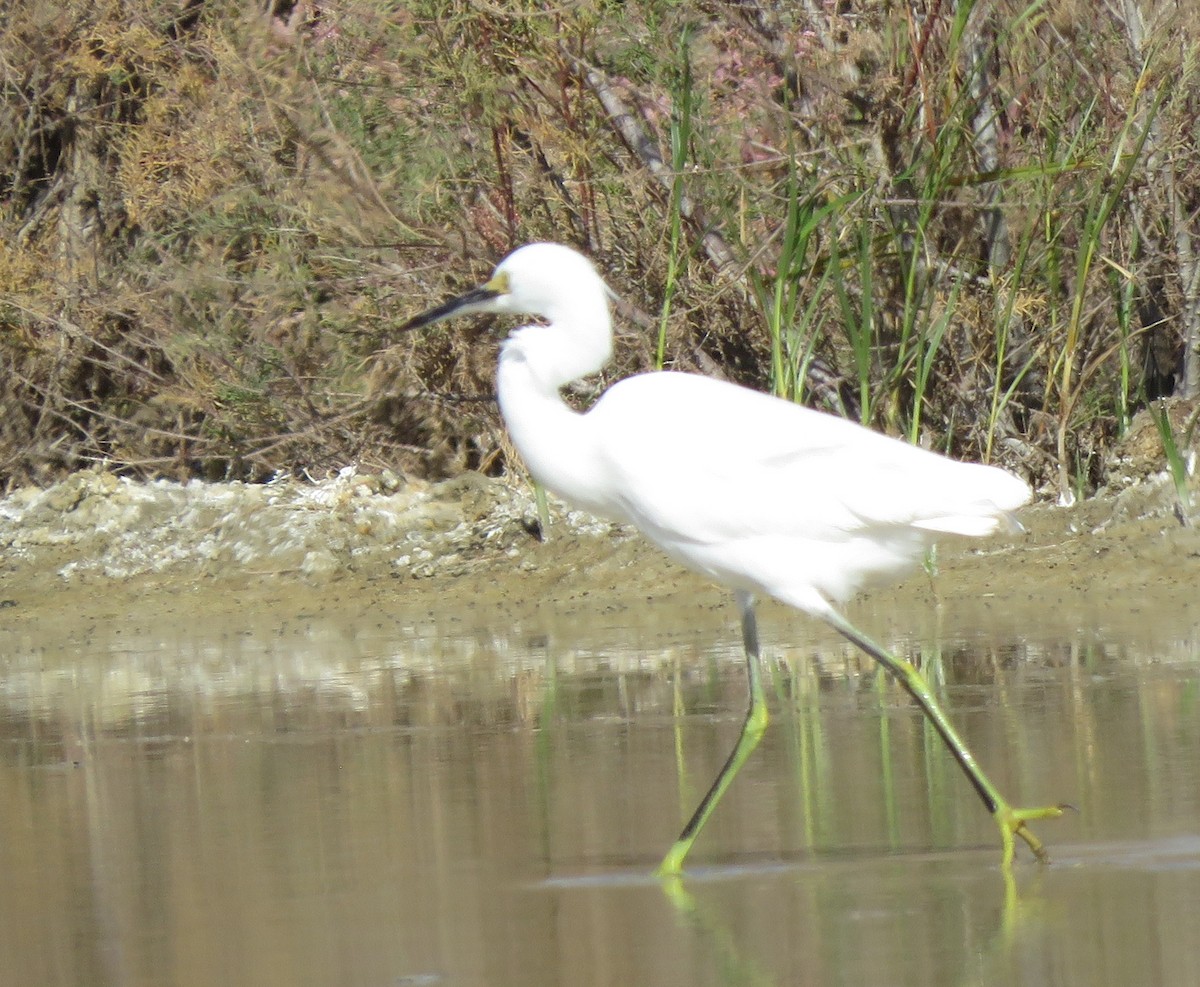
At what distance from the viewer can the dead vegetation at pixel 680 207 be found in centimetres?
796

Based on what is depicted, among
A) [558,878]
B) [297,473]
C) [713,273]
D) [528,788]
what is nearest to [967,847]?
[558,878]

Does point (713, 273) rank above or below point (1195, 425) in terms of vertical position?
above

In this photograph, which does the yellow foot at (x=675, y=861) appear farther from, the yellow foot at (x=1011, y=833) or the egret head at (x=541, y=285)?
the egret head at (x=541, y=285)

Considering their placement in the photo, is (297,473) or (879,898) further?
(297,473)

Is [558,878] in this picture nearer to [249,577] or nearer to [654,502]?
[654,502]

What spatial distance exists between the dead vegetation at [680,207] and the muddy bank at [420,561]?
53 centimetres

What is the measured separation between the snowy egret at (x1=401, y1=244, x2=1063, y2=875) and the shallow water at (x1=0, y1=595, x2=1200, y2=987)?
1.10 feet

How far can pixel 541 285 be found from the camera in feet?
14.1

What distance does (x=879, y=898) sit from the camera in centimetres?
352

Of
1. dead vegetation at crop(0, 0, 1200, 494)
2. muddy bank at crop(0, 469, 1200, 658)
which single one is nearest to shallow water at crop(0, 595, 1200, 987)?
muddy bank at crop(0, 469, 1200, 658)

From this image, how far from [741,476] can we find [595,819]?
88 cm

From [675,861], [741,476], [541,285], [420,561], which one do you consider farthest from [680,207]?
[675,861]

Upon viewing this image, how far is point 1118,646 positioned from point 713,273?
10.8ft

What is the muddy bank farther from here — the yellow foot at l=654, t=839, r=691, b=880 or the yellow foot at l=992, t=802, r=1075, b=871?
the yellow foot at l=654, t=839, r=691, b=880
